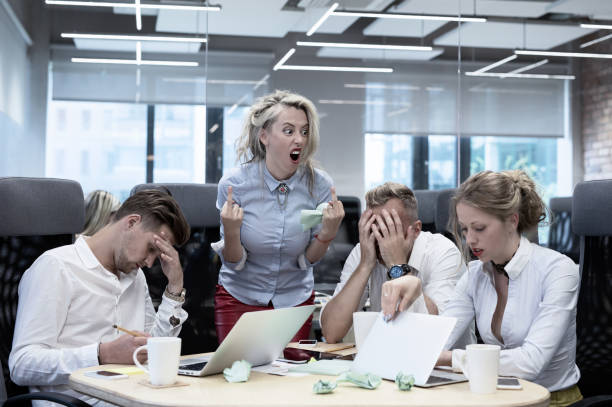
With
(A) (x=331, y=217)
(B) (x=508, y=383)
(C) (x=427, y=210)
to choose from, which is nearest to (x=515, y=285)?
(B) (x=508, y=383)

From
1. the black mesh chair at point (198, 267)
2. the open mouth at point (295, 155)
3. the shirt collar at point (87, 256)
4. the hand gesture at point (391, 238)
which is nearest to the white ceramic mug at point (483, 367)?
the hand gesture at point (391, 238)

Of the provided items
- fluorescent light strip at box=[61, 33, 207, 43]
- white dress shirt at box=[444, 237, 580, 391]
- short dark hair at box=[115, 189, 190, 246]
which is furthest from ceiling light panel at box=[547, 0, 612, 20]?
short dark hair at box=[115, 189, 190, 246]

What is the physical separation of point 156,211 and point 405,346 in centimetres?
84

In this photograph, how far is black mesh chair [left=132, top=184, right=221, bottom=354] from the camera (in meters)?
2.69

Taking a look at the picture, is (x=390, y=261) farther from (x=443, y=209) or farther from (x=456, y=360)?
(x=443, y=209)

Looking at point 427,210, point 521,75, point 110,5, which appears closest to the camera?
point 427,210

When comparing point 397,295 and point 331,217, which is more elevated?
point 331,217

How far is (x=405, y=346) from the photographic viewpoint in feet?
4.99

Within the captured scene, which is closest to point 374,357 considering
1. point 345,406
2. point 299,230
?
point 345,406

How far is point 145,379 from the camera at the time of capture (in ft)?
4.90

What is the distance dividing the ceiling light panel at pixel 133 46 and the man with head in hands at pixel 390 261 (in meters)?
3.85

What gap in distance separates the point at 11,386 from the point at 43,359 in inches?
13.9

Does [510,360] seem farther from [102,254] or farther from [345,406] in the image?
[102,254]

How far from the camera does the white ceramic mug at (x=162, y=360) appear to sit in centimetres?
141
